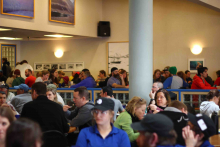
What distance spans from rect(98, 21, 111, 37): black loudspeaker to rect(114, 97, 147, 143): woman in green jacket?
31.1 feet

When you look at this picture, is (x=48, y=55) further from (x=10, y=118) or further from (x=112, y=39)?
(x=10, y=118)

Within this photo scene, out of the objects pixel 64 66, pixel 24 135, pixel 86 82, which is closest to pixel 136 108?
pixel 24 135

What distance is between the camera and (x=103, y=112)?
3.12 metres

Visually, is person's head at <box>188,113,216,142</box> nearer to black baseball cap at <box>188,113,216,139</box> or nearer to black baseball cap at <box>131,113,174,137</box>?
black baseball cap at <box>188,113,216,139</box>

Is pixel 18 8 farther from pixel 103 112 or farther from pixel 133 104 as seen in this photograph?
pixel 103 112

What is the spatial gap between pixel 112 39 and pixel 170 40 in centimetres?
254

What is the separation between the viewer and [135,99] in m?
4.10

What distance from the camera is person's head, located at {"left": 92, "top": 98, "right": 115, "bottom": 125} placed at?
3.09 metres

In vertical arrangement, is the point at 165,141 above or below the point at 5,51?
below

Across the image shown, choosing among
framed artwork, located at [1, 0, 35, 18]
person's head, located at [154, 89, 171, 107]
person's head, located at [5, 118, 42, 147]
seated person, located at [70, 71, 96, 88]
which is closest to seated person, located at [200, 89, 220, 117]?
person's head, located at [154, 89, 171, 107]

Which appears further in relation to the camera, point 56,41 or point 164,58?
point 56,41

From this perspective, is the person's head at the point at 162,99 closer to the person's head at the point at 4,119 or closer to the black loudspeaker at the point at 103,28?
the person's head at the point at 4,119

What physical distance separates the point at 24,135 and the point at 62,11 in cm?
1026

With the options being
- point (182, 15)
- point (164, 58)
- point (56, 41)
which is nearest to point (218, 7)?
point (182, 15)
